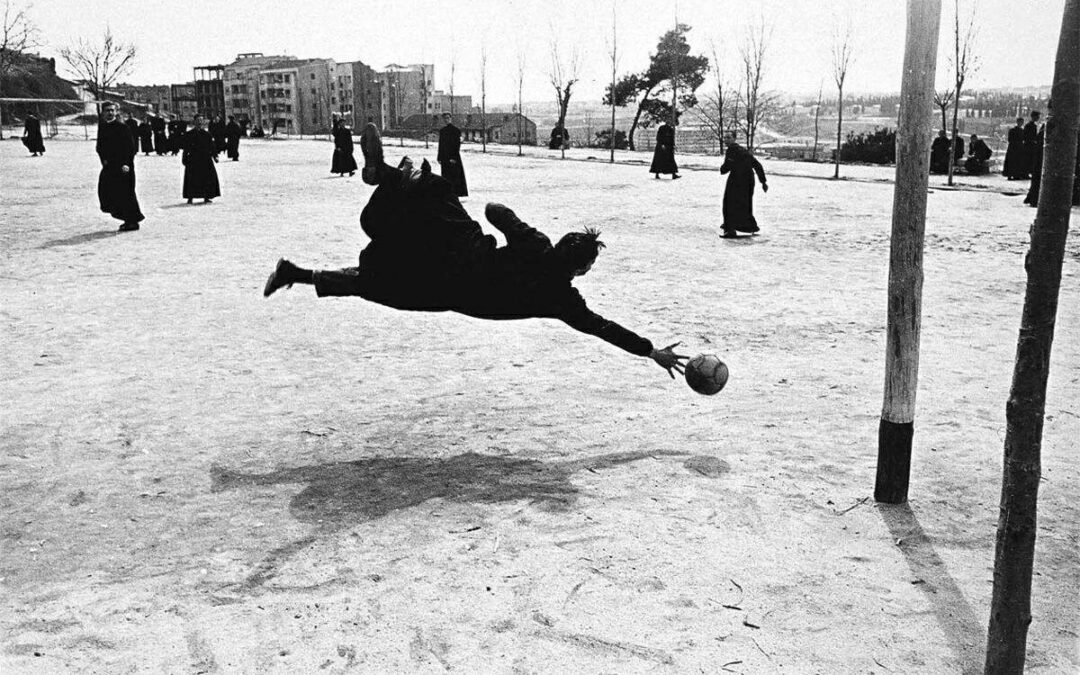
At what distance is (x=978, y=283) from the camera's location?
34.4 ft

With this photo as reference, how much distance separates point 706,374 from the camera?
16.5ft

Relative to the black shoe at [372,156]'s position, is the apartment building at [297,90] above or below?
above

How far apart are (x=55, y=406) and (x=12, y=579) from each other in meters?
2.41

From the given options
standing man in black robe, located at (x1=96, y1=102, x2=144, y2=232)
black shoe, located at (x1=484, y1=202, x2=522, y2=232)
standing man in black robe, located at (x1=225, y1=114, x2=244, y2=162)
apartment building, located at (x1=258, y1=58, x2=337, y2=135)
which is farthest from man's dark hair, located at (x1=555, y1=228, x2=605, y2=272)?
apartment building, located at (x1=258, y1=58, x2=337, y2=135)

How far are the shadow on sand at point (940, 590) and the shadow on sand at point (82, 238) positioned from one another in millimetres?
11866

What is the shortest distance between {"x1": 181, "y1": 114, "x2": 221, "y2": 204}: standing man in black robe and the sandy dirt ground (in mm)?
8775

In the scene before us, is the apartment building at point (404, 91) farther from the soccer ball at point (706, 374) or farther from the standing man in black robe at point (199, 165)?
the soccer ball at point (706, 374)

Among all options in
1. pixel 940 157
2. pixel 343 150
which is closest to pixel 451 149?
pixel 343 150

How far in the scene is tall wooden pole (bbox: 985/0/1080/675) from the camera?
268cm

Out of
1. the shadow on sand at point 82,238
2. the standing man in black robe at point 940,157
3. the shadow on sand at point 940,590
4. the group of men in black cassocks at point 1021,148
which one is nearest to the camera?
the shadow on sand at point 940,590

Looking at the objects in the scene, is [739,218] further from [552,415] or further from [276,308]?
[552,415]

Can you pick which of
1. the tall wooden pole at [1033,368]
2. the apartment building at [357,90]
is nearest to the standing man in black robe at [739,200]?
the tall wooden pole at [1033,368]

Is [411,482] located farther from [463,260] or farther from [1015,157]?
[1015,157]

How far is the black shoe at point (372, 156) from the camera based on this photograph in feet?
17.1
